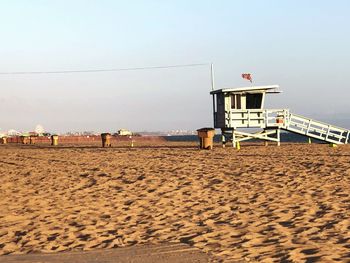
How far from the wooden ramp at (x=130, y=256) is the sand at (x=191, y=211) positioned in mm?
273

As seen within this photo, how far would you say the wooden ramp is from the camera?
19.0ft

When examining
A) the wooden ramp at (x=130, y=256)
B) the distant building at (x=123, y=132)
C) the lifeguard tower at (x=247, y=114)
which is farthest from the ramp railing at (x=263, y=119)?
the distant building at (x=123, y=132)

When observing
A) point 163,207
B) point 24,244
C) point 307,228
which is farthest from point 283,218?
point 24,244

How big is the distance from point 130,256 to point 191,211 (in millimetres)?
3058

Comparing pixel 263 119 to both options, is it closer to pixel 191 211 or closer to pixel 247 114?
pixel 247 114

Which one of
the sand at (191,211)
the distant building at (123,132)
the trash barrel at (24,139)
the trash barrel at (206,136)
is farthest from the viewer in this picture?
the distant building at (123,132)

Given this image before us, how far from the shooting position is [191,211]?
8.91 meters

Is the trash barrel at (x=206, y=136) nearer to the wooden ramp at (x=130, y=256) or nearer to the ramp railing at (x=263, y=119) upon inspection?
the ramp railing at (x=263, y=119)

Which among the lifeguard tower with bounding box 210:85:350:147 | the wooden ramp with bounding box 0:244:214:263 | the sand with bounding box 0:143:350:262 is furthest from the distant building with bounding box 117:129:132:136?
the wooden ramp with bounding box 0:244:214:263

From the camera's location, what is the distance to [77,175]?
48.8ft

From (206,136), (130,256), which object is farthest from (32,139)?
(130,256)

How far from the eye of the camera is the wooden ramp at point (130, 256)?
5.80 meters

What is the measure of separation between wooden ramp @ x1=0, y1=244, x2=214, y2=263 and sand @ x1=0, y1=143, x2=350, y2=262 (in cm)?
27

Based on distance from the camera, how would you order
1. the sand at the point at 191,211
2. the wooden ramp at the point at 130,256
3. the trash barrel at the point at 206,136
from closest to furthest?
the wooden ramp at the point at 130,256, the sand at the point at 191,211, the trash barrel at the point at 206,136
